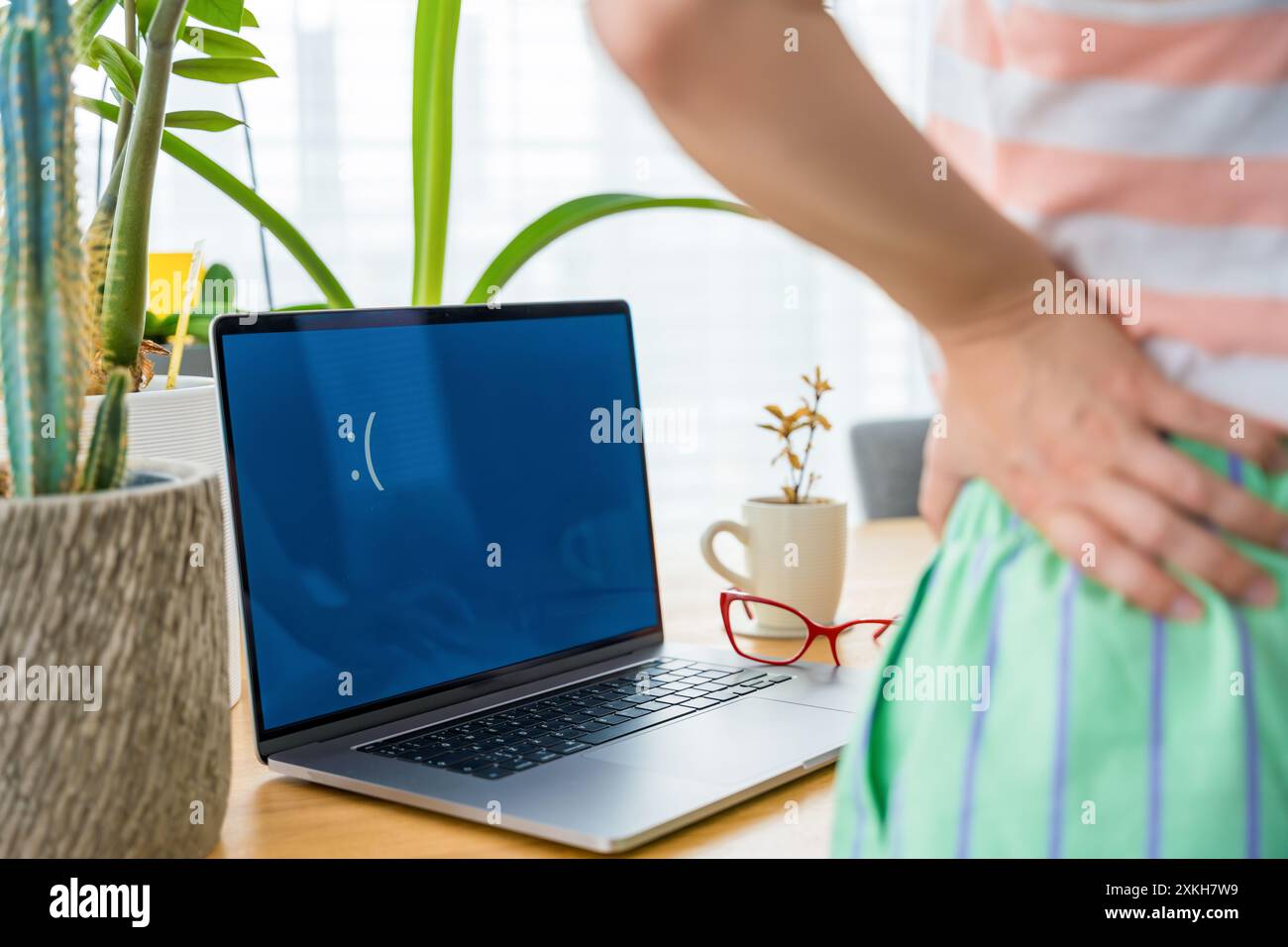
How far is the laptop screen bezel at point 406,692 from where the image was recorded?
684mm

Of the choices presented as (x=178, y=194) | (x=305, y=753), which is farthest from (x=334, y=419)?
(x=178, y=194)

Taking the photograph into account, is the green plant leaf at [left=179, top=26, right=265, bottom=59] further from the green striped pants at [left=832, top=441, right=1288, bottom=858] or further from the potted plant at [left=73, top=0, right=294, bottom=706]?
the green striped pants at [left=832, top=441, right=1288, bottom=858]

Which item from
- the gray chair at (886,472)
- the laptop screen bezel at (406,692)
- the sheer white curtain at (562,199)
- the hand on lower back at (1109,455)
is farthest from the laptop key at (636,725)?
the sheer white curtain at (562,199)

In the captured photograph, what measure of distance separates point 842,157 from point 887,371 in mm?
3343

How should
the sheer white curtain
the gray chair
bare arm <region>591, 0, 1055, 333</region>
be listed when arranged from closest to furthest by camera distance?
1. bare arm <region>591, 0, 1055, 333</region>
2. the gray chair
3. the sheer white curtain

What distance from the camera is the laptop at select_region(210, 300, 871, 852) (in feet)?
2.11

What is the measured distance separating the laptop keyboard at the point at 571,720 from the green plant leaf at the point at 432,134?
418 millimetres

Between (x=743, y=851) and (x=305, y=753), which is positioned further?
(x=305, y=753)

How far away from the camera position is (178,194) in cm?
277

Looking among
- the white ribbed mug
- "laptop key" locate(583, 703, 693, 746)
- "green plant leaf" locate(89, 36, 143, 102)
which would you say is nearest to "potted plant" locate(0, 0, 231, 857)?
"laptop key" locate(583, 703, 693, 746)

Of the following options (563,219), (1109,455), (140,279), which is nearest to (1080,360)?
(1109,455)

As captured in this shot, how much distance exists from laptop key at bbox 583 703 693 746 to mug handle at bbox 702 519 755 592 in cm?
27

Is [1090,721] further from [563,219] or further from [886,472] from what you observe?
[886,472]
